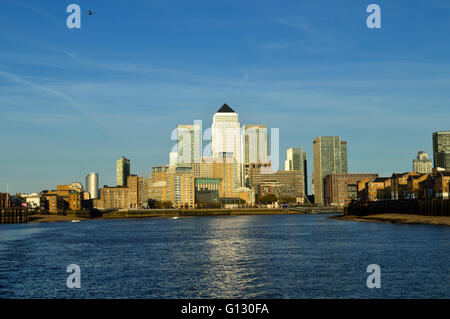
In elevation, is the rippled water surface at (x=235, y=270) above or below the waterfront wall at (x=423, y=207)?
below

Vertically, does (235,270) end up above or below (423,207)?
below

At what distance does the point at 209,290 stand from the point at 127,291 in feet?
22.9

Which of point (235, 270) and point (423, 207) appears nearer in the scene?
point (235, 270)

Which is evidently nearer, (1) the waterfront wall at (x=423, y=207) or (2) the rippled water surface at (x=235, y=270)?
(2) the rippled water surface at (x=235, y=270)

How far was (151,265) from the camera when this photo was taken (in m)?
61.7

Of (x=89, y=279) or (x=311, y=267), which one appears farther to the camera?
(x=311, y=267)
